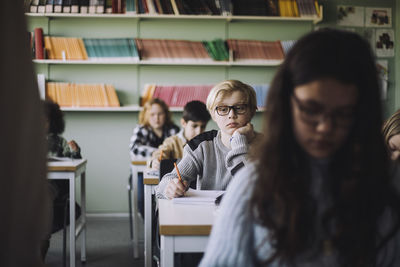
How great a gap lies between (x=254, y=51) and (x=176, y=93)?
3.03 ft

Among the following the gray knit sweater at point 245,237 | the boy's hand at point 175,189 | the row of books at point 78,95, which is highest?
the row of books at point 78,95

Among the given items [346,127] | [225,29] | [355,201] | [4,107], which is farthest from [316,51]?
[225,29]

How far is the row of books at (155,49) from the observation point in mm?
4719

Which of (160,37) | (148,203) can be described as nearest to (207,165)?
(148,203)

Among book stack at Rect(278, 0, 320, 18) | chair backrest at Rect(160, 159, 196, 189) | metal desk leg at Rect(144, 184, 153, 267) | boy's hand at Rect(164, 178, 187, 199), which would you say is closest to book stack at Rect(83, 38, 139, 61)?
book stack at Rect(278, 0, 320, 18)

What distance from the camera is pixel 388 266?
101cm

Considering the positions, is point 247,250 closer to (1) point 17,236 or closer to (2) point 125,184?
(1) point 17,236

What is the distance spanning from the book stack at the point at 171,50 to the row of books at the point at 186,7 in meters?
0.30

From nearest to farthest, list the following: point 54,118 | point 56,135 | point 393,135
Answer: point 393,135 < point 54,118 < point 56,135

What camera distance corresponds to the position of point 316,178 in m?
0.96

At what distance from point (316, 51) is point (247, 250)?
421mm

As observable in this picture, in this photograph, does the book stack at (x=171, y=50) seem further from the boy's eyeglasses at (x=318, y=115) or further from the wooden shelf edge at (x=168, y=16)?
the boy's eyeglasses at (x=318, y=115)

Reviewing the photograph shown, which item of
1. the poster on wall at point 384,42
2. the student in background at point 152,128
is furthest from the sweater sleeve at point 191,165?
the poster on wall at point 384,42

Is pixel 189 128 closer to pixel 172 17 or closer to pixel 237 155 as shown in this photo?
pixel 237 155
